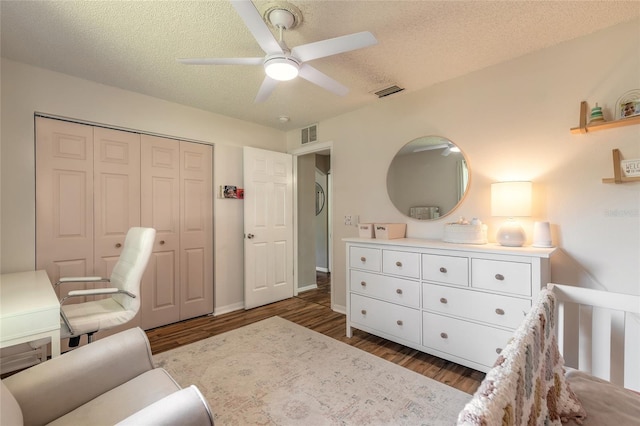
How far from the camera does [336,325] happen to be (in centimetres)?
307

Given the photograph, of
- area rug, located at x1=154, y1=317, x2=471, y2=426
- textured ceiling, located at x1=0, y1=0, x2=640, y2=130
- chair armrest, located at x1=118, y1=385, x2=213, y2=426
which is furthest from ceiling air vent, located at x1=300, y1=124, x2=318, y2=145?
chair armrest, located at x1=118, y1=385, x2=213, y2=426

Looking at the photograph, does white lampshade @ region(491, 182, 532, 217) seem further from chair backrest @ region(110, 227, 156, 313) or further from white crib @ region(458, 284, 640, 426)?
chair backrest @ region(110, 227, 156, 313)

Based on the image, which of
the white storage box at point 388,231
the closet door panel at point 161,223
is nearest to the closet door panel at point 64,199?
the closet door panel at point 161,223

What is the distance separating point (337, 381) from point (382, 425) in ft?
1.55

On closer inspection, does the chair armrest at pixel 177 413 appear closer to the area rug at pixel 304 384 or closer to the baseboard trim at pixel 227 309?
the area rug at pixel 304 384

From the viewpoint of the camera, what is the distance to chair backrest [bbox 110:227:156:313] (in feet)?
6.69

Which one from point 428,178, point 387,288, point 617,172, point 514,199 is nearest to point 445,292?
point 387,288

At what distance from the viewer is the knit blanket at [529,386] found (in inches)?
19.9

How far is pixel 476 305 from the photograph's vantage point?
203 cm

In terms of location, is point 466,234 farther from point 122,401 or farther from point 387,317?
point 122,401

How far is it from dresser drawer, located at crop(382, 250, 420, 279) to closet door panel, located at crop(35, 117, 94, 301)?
273 centimetres

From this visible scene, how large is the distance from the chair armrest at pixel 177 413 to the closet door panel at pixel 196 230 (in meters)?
2.59

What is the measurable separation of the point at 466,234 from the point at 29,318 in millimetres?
2744

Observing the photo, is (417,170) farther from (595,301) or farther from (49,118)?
(49,118)
